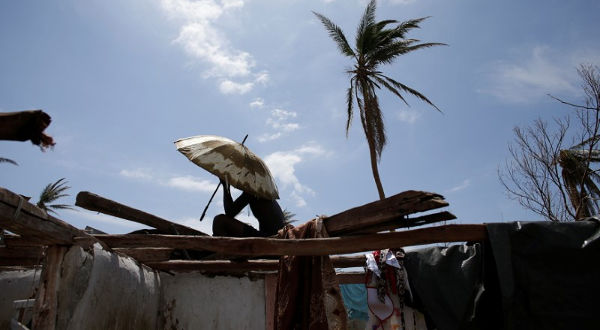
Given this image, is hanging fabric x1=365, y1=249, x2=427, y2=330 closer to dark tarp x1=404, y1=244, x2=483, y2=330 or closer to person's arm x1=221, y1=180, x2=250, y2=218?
dark tarp x1=404, y1=244, x2=483, y2=330

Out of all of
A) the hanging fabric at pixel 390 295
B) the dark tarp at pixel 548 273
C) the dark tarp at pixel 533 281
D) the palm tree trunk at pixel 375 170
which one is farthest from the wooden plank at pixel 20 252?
the palm tree trunk at pixel 375 170

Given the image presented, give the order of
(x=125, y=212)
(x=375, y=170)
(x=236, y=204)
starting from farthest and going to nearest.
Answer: (x=375, y=170), (x=236, y=204), (x=125, y=212)

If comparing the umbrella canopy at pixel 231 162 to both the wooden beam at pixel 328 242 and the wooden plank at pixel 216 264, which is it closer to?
the wooden plank at pixel 216 264

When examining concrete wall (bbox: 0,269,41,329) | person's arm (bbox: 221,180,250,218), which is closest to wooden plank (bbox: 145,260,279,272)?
person's arm (bbox: 221,180,250,218)

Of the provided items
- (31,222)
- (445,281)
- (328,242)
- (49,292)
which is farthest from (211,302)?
(31,222)

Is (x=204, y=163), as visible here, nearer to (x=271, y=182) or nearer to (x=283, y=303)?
(x=271, y=182)

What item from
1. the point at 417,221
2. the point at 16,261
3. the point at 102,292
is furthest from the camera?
the point at 16,261

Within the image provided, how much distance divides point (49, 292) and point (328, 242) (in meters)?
2.13

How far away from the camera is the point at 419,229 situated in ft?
10.2

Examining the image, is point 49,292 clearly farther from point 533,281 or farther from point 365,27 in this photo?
point 365,27

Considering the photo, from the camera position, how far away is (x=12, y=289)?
5562mm

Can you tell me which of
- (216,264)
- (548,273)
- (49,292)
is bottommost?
(49,292)

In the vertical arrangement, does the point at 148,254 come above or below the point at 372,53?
below

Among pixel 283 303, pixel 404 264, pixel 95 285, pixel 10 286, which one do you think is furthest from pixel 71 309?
pixel 10 286
